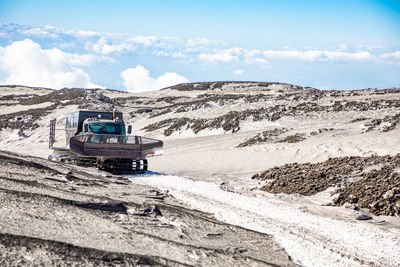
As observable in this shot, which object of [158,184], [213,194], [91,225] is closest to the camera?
[91,225]

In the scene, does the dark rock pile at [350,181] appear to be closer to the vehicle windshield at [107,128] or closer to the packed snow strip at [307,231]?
the packed snow strip at [307,231]

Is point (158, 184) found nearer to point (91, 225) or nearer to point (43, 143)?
point (91, 225)

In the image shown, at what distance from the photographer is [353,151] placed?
17.2 meters

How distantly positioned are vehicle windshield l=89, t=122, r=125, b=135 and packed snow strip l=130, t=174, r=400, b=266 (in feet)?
24.2

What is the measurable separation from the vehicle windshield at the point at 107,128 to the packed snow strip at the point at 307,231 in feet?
24.2

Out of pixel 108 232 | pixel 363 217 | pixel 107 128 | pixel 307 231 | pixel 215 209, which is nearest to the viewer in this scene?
pixel 108 232

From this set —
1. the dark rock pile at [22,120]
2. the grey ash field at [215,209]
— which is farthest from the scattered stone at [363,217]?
the dark rock pile at [22,120]

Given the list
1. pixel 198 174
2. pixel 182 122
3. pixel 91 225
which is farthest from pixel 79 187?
pixel 182 122

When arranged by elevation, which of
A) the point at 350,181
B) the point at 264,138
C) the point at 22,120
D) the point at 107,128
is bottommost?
the point at 350,181

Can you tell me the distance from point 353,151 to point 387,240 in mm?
10909

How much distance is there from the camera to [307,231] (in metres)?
7.07

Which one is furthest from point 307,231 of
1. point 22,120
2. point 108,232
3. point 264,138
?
point 22,120

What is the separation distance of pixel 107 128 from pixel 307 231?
456 inches

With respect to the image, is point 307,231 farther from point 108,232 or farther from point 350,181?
point 350,181
